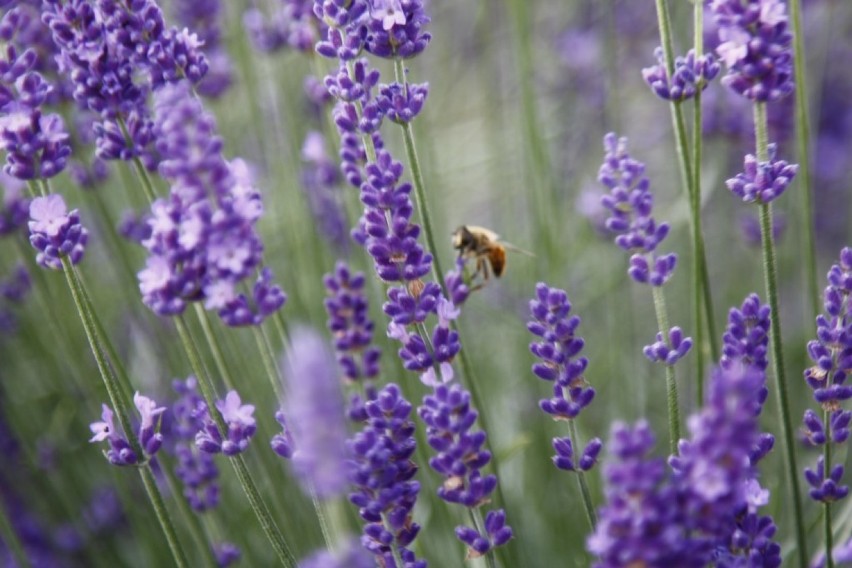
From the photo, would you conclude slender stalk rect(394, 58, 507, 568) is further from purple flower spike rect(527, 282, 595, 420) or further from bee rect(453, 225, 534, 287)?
bee rect(453, 225, 534, 287)

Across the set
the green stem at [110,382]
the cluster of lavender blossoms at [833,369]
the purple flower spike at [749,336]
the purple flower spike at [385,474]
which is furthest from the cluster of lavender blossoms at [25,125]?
the cluster of lavender blossoms at [833,369]

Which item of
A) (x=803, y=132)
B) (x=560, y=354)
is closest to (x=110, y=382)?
(x=560, y=354)

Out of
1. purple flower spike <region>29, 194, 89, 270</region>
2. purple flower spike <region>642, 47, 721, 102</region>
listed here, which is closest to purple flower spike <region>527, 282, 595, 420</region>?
purple flower spike <region>642, 47, 721, 102</region>

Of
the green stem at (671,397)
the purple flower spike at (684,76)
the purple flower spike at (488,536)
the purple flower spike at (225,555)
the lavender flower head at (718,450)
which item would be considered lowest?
the purple flower spike at (225,555)

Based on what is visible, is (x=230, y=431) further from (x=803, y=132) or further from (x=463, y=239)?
(x=803, y=132)

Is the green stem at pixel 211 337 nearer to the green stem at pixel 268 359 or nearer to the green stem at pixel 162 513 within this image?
the green stem at pixel 268 359
